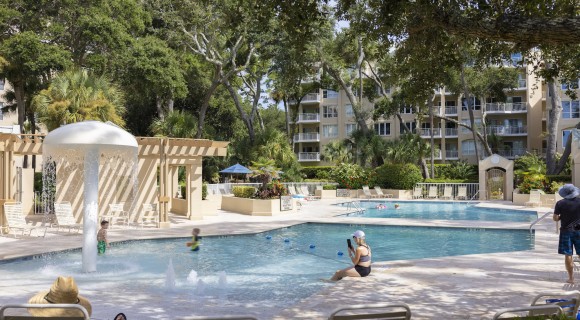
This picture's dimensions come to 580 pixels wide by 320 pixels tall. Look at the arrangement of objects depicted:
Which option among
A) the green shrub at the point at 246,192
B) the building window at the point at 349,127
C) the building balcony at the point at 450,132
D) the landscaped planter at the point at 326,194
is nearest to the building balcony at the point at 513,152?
the building balcony at the point at 450,132

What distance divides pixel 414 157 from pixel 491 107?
19869 mm

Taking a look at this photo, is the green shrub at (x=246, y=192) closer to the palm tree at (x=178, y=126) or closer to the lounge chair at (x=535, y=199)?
the palm tree at (x=178, y=126)

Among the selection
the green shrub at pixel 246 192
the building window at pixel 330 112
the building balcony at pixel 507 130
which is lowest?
the green shrub at pixel 246 192

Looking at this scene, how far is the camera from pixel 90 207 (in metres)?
10.8

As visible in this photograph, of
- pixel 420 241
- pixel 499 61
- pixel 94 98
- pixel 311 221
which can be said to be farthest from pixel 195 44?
pixel 499 61

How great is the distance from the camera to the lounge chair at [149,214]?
18.2 meters

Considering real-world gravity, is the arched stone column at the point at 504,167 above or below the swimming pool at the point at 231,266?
above

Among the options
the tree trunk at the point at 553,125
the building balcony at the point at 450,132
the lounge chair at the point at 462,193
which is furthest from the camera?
the building balcony at the point at 450,132

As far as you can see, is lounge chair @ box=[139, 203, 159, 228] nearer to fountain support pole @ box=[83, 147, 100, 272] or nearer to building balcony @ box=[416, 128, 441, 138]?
fountain support pole @ box=[83, 147, 100, 272]

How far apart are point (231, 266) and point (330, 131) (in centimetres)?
4814

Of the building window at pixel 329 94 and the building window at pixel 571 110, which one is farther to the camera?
the building window at pixel 329 94

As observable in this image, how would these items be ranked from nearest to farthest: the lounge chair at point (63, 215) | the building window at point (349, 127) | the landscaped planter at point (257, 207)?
the lounge chair at point (63, 215) < the landscaped planter at point (257, 207) < the building window at point (349, 127)

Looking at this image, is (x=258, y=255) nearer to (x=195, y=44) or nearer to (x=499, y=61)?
(x=499, y=61)

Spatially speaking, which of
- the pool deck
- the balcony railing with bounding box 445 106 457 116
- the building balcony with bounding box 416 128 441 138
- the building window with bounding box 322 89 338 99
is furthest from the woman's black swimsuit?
the building window with bounding box 322 89 338 99
